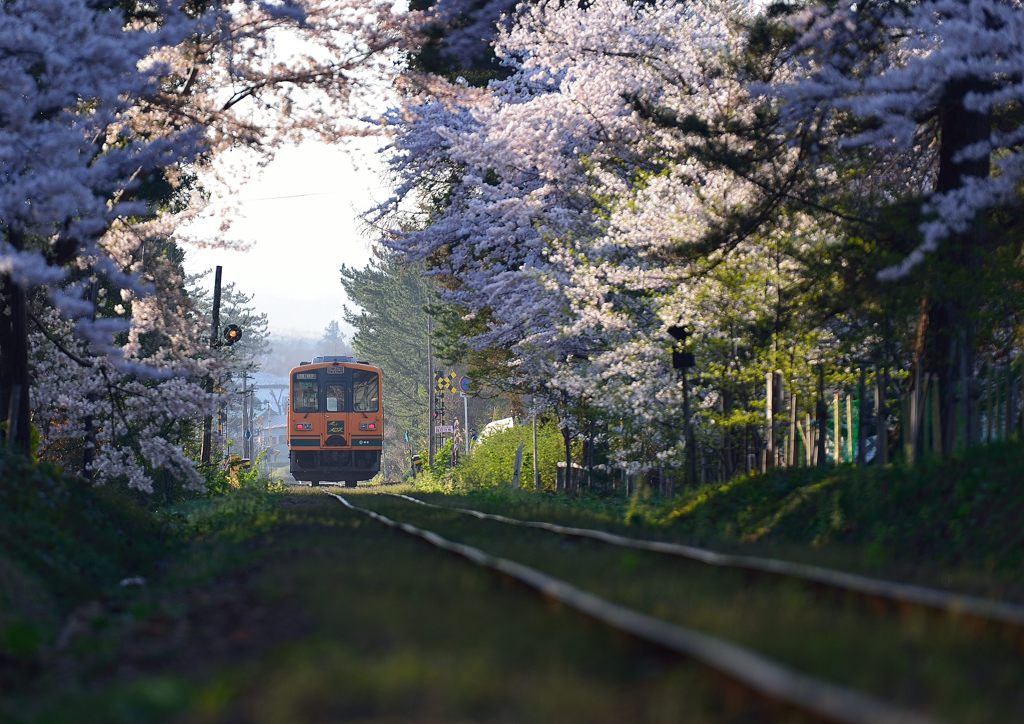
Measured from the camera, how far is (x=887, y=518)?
13164 millimetres

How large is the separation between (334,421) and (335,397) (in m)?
0.87

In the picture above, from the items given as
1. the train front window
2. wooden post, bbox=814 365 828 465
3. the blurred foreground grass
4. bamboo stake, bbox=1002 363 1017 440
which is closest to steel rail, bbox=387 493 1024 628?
the blurred foreground grass

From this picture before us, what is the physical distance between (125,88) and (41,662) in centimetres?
1038

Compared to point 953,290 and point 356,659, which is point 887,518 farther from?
point 356,659

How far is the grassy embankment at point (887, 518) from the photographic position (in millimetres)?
10318

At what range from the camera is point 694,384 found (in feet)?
75.5

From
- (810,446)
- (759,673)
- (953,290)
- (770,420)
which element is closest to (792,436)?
(770,420)

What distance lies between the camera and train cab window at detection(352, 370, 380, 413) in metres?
48.8

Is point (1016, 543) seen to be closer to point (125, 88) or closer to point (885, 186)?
point (885, 186)

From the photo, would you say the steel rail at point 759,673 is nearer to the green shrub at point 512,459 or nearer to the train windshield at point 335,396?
the green shrub at point 512,459

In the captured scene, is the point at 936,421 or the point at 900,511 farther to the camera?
the point at 936,421

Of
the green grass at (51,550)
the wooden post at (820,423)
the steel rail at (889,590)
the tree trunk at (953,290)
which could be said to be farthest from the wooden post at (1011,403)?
the green grass at (51,550)

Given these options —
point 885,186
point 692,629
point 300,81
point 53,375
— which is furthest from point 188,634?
point 53,375

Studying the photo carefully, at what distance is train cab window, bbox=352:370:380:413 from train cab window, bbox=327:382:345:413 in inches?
15.0
